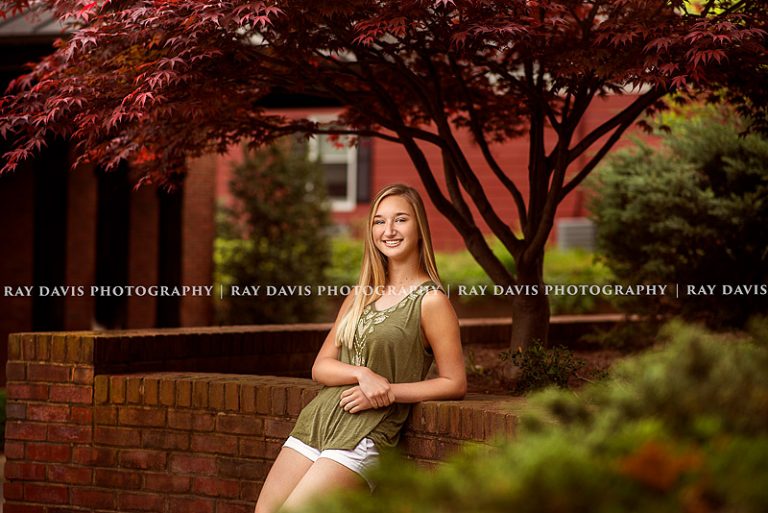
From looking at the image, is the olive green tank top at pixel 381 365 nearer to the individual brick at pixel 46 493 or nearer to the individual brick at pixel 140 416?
the individual brick at pixel 140 416

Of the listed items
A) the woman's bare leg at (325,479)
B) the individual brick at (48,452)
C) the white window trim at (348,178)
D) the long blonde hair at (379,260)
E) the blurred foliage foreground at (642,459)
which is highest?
the white window trim at (348,178)

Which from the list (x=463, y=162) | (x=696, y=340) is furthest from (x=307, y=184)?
(x=696, y=340)

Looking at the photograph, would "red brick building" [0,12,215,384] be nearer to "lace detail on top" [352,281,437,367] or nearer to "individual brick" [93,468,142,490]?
"individual brick" [93,468,142,490]

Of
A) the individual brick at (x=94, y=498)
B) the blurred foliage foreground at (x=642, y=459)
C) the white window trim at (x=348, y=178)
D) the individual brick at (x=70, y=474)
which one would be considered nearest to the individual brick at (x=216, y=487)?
the individual brick at (x=94, y=498)

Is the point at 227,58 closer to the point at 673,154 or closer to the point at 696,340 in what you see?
the point at 696,340

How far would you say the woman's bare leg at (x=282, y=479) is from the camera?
391 centimetres

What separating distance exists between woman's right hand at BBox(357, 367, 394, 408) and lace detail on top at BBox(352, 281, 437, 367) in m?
0.14

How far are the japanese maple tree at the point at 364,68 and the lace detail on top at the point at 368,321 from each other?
49.4 inches

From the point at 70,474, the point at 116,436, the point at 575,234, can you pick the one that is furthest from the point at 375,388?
the point at 575,234

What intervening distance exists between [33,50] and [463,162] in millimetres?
4855

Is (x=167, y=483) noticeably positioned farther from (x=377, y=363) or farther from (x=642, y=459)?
(x=642, y=459)

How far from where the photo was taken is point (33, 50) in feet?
30.1

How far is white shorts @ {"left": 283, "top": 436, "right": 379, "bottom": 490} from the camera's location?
3.85 meters

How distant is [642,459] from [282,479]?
8.12 ft
